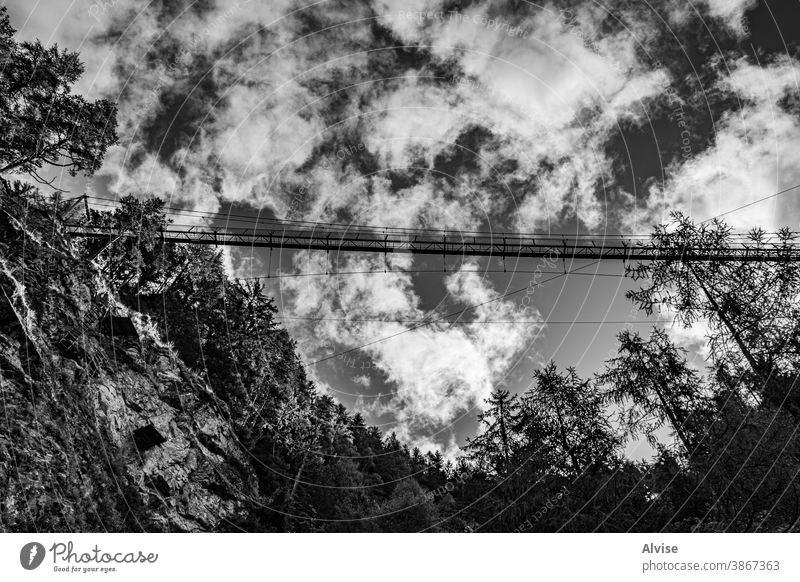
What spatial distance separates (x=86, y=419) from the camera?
1280cm

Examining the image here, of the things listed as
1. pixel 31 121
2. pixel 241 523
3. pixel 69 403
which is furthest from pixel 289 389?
pixel 31 121

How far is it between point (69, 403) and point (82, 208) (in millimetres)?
15935

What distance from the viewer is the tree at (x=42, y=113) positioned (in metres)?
14.7

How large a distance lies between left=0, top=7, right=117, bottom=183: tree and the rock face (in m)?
2.41

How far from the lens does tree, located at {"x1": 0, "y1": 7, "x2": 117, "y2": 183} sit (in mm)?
14742

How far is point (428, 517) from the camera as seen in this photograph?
1101 inches
